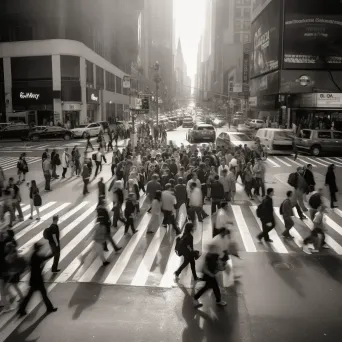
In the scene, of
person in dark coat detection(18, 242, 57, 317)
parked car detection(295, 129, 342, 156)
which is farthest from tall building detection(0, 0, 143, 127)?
person in dark coat detection(18, 242, 57, 317)

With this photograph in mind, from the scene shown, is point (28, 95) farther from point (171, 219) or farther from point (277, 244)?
point (277, 244)

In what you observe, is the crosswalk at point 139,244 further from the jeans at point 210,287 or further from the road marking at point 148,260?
the jeans at point 210,287

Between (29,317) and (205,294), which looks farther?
(205,294)

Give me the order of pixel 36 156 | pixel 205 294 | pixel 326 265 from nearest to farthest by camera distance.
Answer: pixel 205 294
pixel 326 265
pixel 36 156

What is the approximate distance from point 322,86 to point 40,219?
139 ft

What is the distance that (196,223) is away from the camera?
38.3 feet

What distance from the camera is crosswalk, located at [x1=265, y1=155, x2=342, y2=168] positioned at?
897 inches

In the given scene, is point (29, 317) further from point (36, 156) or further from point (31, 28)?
point (31, 28)

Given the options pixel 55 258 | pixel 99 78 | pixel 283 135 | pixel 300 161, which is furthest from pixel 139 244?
pixel 99 78

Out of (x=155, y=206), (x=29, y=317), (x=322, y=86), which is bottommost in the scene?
(x=29, y=317)

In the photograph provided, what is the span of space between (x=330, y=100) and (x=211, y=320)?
38263mm

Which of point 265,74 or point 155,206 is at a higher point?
point 265,74

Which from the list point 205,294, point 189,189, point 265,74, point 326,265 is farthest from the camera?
point 265,74

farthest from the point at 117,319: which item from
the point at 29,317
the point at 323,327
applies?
the point at 323,327
